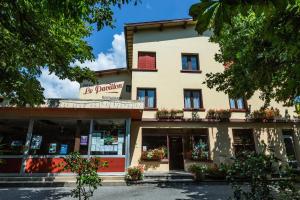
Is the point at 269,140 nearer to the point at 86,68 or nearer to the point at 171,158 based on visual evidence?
the point at 171,158

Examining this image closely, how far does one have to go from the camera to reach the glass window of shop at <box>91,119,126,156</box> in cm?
1341

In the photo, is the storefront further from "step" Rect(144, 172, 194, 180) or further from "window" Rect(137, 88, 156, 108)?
"window" Rect(137, 88, 156, 108)

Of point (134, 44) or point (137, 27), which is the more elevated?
point (137, 27)

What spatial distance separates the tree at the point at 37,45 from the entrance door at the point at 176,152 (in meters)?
8.98

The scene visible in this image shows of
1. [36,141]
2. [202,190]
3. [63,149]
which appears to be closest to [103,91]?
[63,149]

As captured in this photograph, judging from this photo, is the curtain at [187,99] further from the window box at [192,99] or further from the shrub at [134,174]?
the shrub at [134,174]

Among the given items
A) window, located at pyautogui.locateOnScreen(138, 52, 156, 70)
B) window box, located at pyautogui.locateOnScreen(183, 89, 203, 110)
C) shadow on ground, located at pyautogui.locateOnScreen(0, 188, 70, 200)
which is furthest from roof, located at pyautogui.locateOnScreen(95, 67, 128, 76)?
shadow on ground, located at pyautogui.locateOnScreen(0, 188, 70, 200)

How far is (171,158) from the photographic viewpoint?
55.9ft

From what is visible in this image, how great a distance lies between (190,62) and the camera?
736 inches

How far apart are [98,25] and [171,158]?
12.4 meters

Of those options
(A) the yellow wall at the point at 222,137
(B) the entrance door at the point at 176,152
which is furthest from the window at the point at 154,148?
(B) the entrance door at the point at 176,152

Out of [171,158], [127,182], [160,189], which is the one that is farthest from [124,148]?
[171,158]

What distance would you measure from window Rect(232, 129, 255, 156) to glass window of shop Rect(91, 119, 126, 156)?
8093mm

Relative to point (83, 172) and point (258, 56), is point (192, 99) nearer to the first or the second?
point (258, 56)
